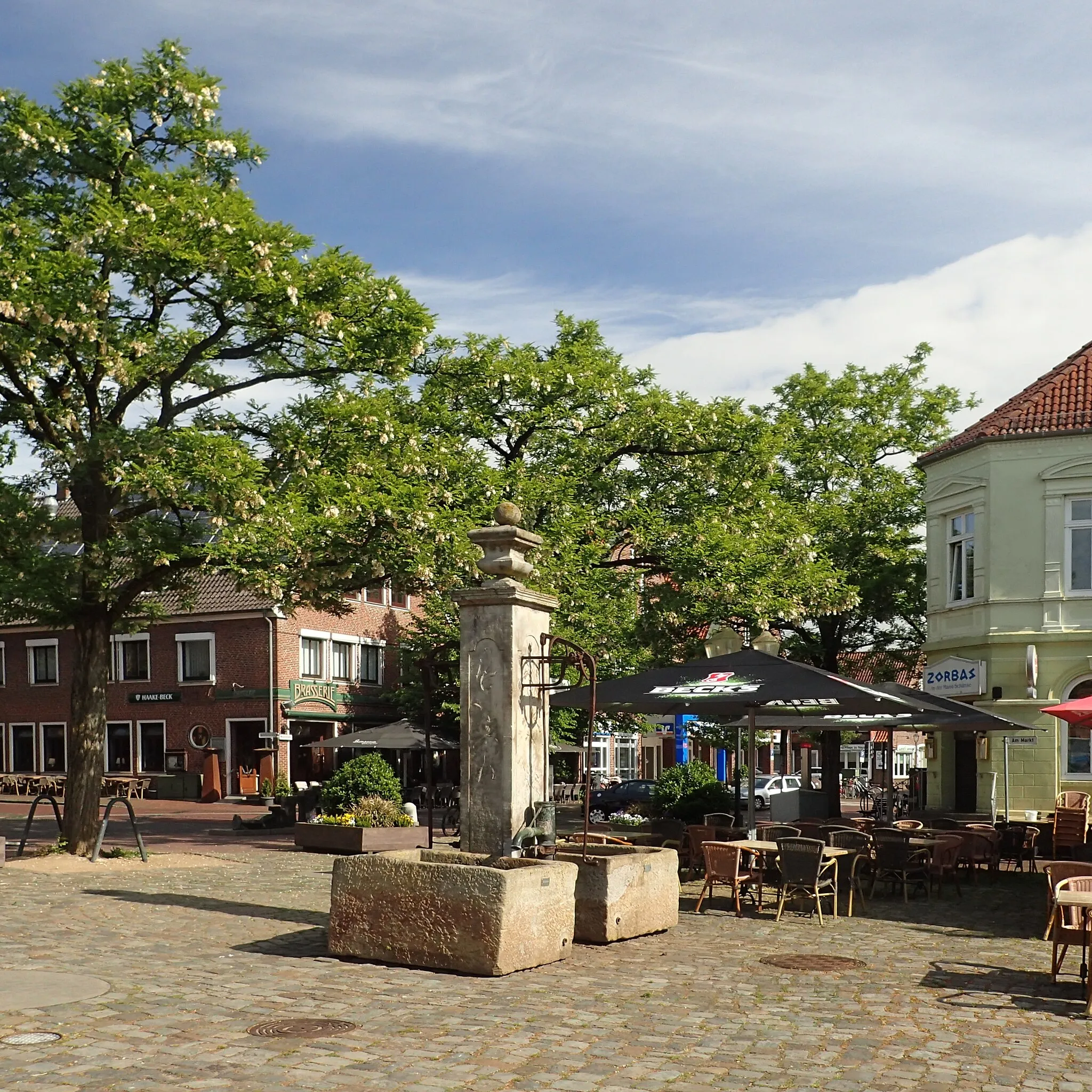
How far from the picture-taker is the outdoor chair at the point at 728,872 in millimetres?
14398

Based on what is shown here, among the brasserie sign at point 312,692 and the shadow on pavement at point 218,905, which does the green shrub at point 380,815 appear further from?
the brasserie sign at point 312,692

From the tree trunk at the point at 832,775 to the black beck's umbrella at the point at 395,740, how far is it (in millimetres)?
9413

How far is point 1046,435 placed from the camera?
27.9 metres

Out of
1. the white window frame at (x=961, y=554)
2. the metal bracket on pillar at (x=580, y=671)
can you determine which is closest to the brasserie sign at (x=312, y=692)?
the white window frame at (x=961, y=554)

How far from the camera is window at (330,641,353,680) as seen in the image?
47500mm

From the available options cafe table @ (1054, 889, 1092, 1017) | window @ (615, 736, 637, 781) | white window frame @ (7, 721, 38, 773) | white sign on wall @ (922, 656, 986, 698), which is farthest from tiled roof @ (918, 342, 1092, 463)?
white window frame @ (7, 721, 38, 773)

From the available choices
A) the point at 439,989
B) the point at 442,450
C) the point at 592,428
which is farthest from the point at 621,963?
the point at 592,428

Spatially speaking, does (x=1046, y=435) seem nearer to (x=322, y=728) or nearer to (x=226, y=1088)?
(x=226, y=1088)

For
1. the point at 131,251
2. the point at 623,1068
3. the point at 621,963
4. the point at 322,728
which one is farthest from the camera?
the point at 322,728

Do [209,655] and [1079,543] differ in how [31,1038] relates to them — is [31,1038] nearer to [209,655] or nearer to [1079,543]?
[1079,543]

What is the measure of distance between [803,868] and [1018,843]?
6546mm

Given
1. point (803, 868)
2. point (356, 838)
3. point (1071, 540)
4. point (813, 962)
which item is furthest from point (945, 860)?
point (1071, 540)

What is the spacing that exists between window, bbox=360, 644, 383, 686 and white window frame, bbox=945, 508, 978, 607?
24253 mm

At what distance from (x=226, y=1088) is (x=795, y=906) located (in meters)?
9.40
